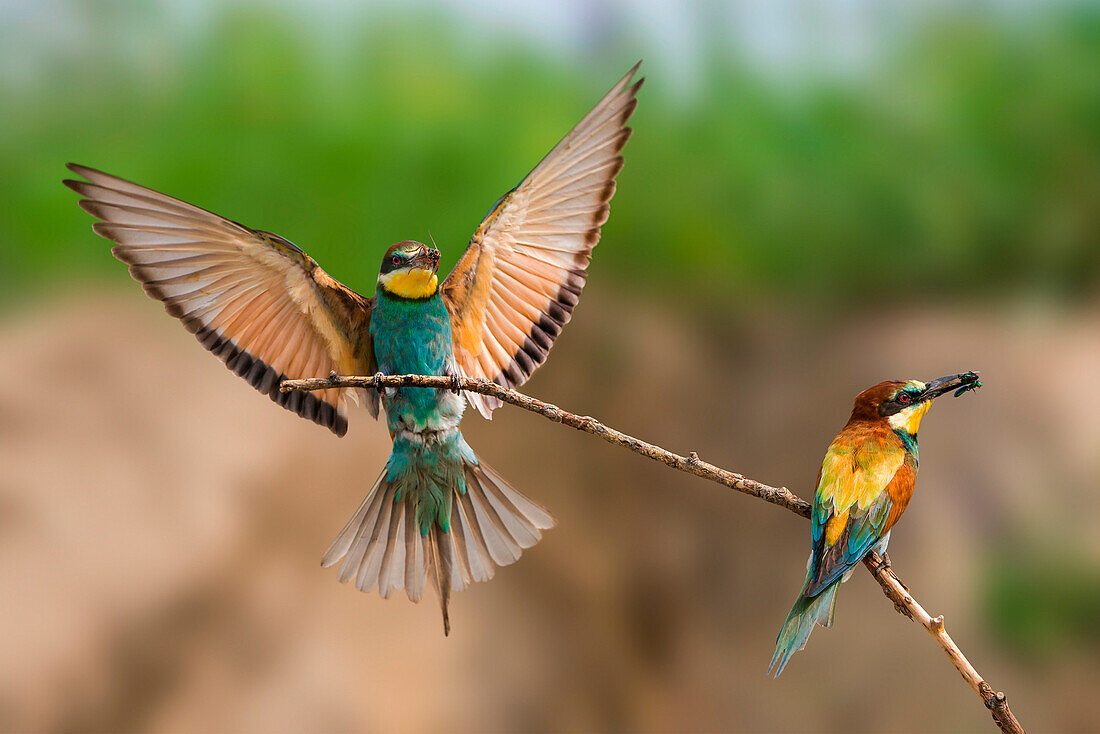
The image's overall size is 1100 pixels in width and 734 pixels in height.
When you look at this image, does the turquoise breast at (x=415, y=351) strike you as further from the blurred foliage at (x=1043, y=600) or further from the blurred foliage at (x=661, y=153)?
the blurred foliage at (x=1043, y=600)

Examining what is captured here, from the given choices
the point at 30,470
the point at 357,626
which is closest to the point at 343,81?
the point at 30,470

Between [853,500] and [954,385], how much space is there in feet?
0.38

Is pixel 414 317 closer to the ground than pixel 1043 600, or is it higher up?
higher up

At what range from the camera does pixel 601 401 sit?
7.76ft

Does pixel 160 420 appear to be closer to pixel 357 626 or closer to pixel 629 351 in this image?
pixel 357 626

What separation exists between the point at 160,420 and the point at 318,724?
2.61 ft

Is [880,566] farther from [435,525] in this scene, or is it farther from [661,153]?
[661,153]

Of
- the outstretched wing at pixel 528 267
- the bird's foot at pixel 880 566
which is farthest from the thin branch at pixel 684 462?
the outstretched wing at pixel 528 267

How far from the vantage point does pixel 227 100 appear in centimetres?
212

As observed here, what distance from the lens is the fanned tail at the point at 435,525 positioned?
84cm

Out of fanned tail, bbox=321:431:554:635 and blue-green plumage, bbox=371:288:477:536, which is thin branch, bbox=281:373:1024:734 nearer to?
blue-green plumage, bbox=371:288:477:536

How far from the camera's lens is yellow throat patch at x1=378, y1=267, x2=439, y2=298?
716 mm

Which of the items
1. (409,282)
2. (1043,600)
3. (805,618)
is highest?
(409,282)

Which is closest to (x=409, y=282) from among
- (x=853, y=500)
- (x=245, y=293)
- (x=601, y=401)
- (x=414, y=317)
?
(x=414, y=317)
